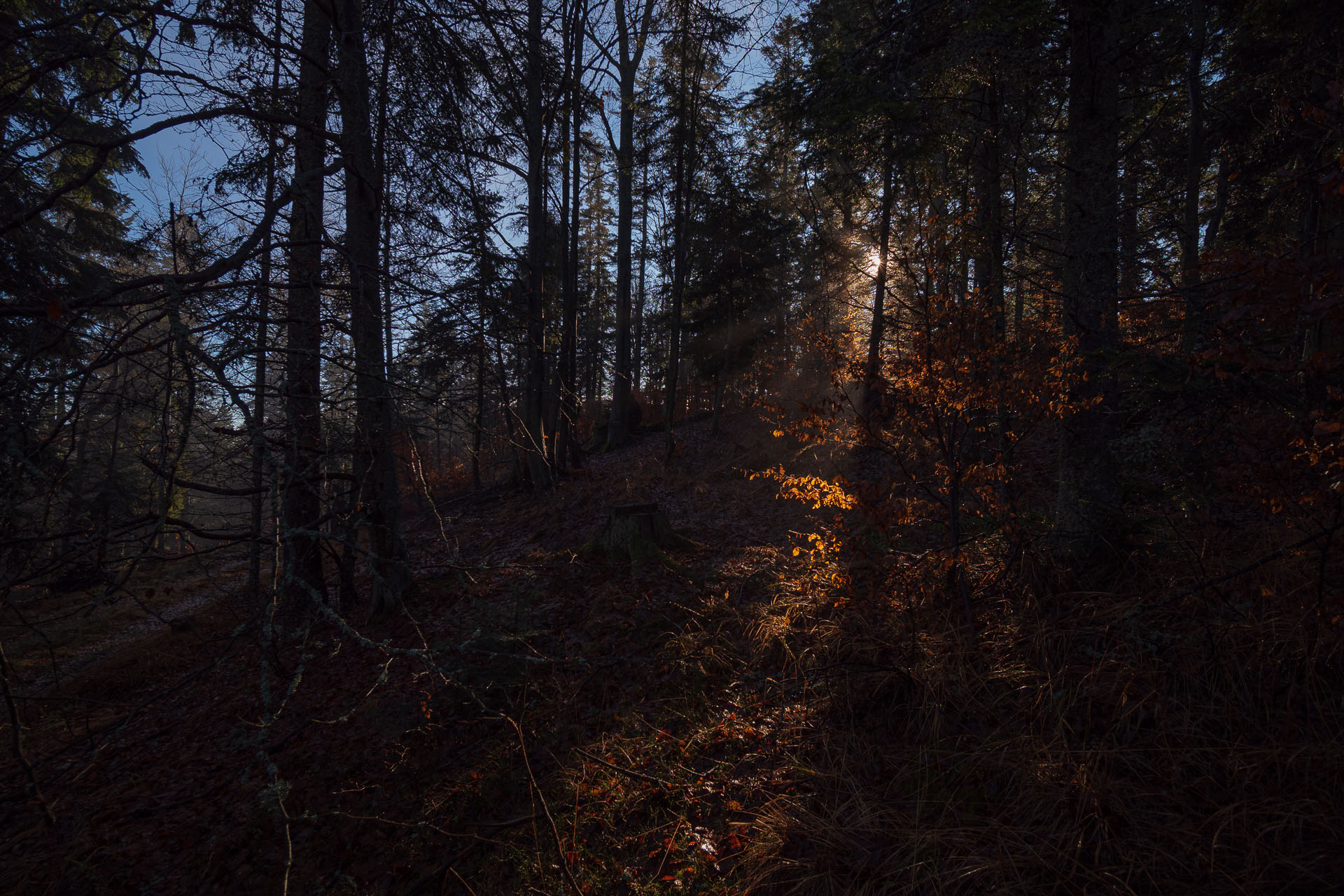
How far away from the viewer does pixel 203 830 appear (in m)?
3.66

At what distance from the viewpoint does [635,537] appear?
23.6 feet

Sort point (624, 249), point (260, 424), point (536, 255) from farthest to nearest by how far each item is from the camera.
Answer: point (624, 249) → point (536, 255) → point (260, 424)

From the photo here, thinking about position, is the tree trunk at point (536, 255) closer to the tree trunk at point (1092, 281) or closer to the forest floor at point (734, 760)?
the forest floor at point (734, 760)

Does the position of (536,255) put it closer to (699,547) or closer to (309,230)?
(309,230)

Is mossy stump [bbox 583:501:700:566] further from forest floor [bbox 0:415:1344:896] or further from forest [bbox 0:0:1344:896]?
forest floor [bbox 0:415:1344:896]

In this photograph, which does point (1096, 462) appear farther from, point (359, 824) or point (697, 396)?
point (697, 396)

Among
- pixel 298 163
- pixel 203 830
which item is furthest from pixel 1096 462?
pixel 298 163

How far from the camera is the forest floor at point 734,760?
243 cm

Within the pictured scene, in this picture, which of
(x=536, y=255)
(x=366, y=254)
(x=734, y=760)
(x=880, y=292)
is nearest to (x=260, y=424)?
(x=734, y=760)

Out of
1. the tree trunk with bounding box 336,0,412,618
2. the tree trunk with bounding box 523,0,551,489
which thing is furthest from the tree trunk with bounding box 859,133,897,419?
the tree trunk with bounding box 336,0,412,618

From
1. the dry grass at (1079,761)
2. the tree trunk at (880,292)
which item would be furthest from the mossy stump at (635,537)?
A: the dry grass at (1079,761)

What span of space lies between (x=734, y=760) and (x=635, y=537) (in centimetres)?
384

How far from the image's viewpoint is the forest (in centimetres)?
232

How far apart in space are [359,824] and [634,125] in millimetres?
16184
